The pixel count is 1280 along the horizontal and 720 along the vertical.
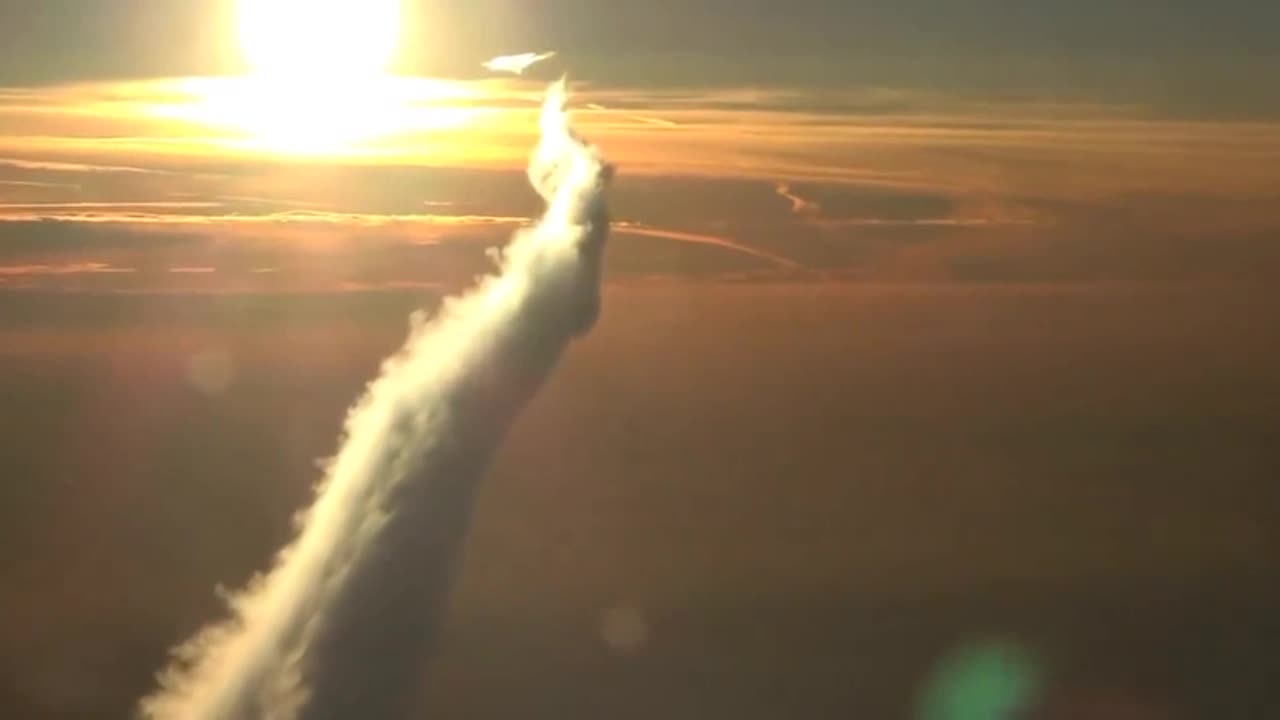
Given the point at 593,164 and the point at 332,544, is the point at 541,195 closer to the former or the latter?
the point at 593,164

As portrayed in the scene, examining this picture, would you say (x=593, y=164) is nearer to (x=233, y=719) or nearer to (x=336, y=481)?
(x=336, y=481)

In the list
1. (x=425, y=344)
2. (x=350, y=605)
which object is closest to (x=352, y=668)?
(x=350, y=605)

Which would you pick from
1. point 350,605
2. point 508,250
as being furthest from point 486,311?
point 350,605

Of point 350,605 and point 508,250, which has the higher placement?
point 508,250

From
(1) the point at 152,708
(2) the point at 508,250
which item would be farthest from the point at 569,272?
(1) the point at 152,708

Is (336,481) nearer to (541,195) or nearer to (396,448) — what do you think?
(396,448)

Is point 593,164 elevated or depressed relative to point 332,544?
elevated

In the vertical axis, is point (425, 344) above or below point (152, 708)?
above
